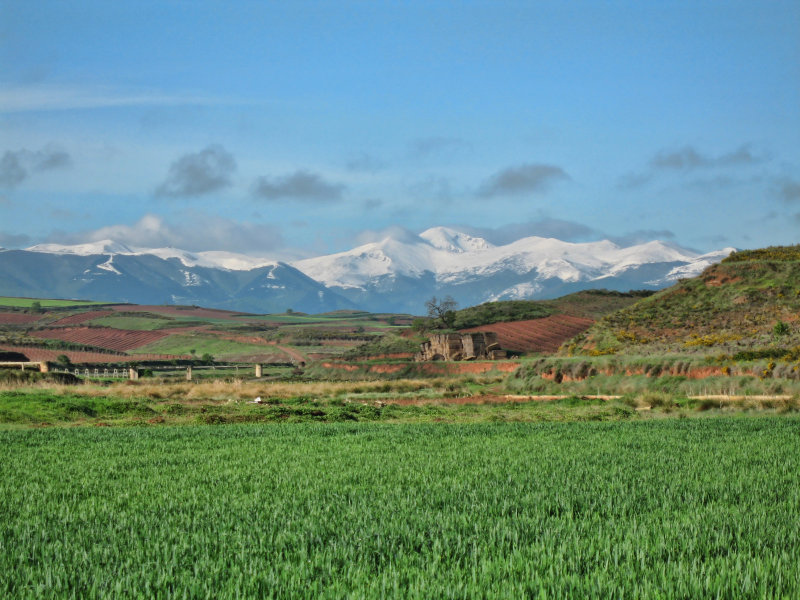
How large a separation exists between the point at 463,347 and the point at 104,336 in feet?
294

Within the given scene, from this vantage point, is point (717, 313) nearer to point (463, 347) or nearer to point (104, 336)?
point (463, 347)

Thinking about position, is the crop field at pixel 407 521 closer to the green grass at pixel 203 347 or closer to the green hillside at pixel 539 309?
the green hillside at pixel 539 309

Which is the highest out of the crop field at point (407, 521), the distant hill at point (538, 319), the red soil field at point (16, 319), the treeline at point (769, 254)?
the red soil field at point (16, 319)

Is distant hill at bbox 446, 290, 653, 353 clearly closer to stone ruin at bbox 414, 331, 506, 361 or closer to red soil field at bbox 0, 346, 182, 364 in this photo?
stone ruin at bbox 414, 331, 506, 361

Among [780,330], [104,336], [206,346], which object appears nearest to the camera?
[780,330]

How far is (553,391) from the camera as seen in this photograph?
46969 millimetres

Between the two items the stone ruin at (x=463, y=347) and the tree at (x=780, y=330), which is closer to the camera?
the tree at (x=780, y=330)

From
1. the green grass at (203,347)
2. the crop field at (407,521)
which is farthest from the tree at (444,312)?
the crop field at (407,521)

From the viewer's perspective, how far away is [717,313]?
194ft

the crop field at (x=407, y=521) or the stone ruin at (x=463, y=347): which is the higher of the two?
the stone ruin at (x=463, y=347)

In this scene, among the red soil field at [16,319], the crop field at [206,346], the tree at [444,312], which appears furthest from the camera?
the red soil field at [16,319]

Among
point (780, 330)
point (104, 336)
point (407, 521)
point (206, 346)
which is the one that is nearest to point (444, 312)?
point (780, 330)

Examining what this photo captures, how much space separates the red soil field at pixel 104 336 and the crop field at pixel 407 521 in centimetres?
12102

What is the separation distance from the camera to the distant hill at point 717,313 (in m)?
51.8
